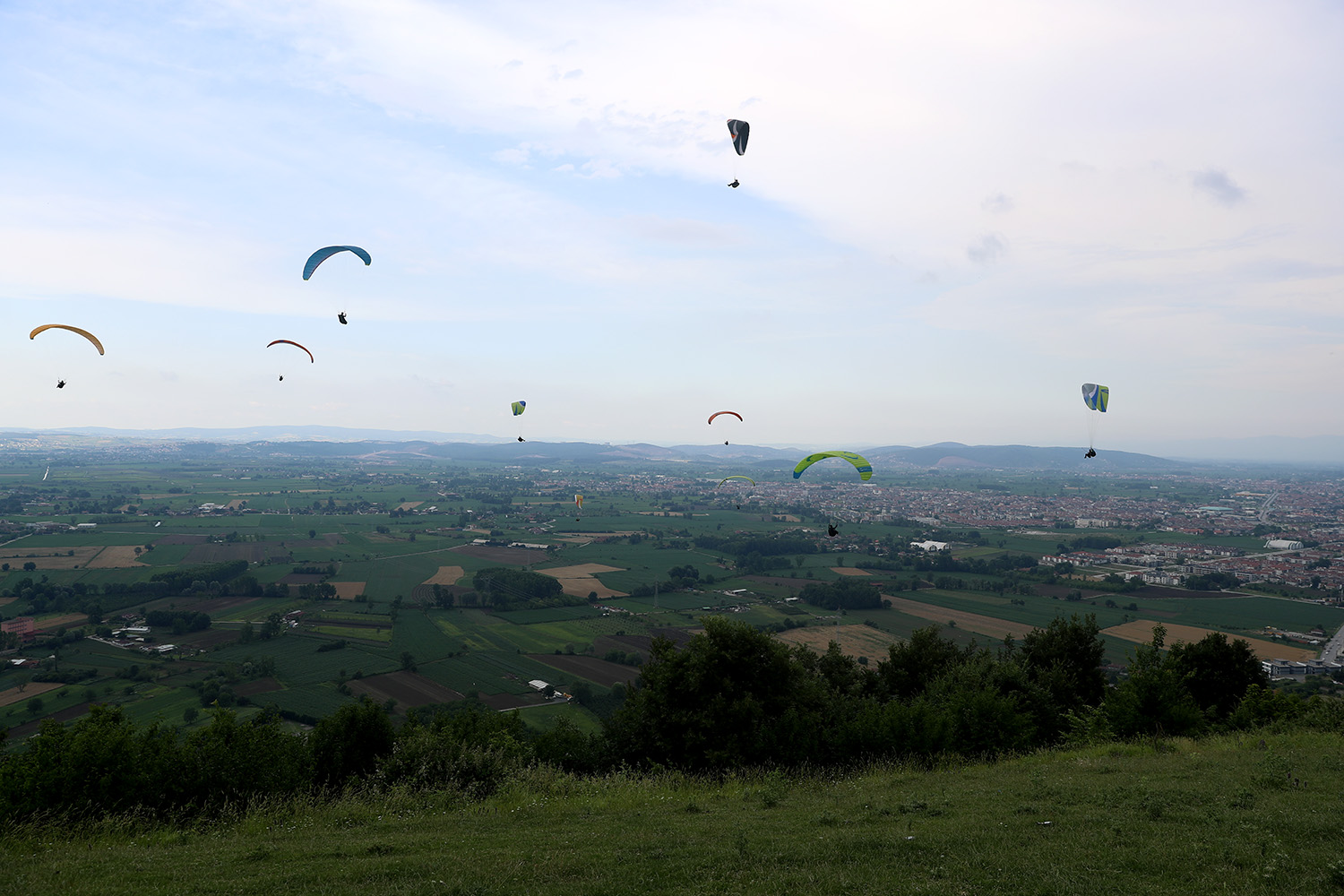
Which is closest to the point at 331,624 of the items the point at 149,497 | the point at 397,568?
the point at 397,568

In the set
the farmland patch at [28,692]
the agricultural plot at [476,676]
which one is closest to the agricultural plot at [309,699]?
the agricultural plot at [476,676]

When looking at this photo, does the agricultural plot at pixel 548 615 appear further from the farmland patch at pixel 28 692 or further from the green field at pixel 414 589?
the farmland patch at pixel 28 692

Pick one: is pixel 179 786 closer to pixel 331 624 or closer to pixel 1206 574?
pixel 331 624

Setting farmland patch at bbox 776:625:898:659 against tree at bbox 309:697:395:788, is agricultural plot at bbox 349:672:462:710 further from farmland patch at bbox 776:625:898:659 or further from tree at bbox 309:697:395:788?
farmland patch at bbox 776:625:898:659

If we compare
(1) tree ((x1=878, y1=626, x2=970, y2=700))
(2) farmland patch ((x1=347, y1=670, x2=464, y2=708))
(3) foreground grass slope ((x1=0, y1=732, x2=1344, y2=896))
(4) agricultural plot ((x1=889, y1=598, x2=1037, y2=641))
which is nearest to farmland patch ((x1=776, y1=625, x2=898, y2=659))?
(4) agricultural plot ((x1=889, y1=598, x2=1037, y2=641))

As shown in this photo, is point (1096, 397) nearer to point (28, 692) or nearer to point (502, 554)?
point (28, 692)

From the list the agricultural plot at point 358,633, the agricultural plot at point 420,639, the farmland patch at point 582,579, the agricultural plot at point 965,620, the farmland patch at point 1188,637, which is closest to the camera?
the farmland patch at point 1188,637

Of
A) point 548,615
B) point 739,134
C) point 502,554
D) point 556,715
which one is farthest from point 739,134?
point 502,554
